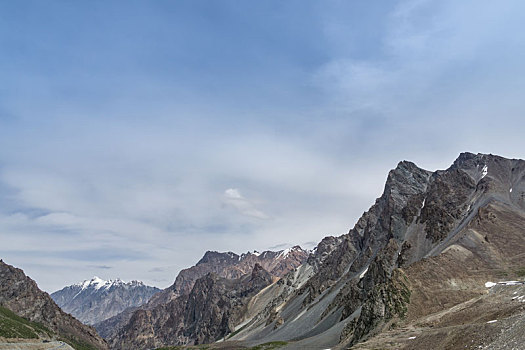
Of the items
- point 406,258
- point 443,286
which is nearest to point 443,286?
point 443,286

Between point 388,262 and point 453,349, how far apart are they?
120728 millimetres

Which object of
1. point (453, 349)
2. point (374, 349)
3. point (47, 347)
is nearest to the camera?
point (453, 349)

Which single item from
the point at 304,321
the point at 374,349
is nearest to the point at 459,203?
the point at 304,321

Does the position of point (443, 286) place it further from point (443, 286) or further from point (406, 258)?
point (406, 258)

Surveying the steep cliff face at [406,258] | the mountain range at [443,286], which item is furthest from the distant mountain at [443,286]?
the steep cliff face at [406,258]

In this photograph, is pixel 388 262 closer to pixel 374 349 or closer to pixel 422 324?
pixel 422 324

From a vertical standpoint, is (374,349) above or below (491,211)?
below

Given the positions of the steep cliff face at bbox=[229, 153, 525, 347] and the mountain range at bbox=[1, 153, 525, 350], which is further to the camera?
the steep cliff face at bbox=[229, 153, 525, 347]

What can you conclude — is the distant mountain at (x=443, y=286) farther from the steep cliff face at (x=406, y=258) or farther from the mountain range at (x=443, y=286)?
the steep cliff face at (x=406, y=258)

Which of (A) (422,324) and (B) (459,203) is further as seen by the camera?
(B) (459,203)

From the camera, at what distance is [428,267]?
98438mm

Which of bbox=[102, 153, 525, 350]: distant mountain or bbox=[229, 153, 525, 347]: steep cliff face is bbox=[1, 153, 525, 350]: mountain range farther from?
bbox=[229, 153, 525, 347]: steep cliff face

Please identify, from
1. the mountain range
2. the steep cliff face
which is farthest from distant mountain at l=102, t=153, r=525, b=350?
the steep cliff face

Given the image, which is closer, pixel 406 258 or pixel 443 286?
pixel 443 286
